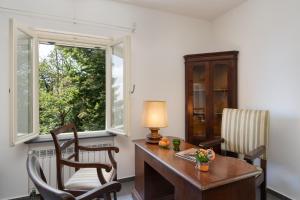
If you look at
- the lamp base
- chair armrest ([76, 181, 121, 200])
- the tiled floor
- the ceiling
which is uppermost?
the ceiling

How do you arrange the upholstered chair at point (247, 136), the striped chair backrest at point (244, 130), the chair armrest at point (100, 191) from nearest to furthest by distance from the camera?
the chair armrest at point (100, 191) < the upholstered chair at point (247, 136) < the striped chair backrest at point (244, 130)

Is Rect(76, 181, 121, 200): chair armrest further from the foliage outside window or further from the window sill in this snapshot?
the foliage outside window

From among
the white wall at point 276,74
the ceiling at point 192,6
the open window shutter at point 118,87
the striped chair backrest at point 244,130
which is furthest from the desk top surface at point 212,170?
the ceiling at point 192,6

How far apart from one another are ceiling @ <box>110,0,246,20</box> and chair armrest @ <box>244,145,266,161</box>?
6.62 feet

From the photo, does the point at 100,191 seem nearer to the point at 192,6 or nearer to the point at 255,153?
the point at 255,153

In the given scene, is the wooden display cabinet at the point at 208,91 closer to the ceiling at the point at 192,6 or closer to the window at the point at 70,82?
the ceiling at the point at 192,6

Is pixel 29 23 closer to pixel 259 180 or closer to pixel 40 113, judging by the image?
pixel 40 113

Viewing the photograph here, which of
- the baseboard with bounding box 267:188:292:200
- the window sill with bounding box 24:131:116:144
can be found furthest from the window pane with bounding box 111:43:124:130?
the baseboard with bounding box 267:188:292:200

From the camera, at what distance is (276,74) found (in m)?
2.30

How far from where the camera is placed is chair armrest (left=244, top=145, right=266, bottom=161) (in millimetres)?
1712

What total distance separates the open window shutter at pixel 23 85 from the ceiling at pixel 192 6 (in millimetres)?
1338

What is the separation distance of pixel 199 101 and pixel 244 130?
34.6 inches

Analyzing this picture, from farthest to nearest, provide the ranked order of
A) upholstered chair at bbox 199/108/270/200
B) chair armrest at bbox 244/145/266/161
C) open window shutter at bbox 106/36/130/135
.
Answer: open window shutter at bbox 106/36/130/135 < upholstered chair at bbox 199/108/270/200 < chair armrest at bbox 244/145/266/161

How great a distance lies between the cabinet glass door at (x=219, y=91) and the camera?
280cm
